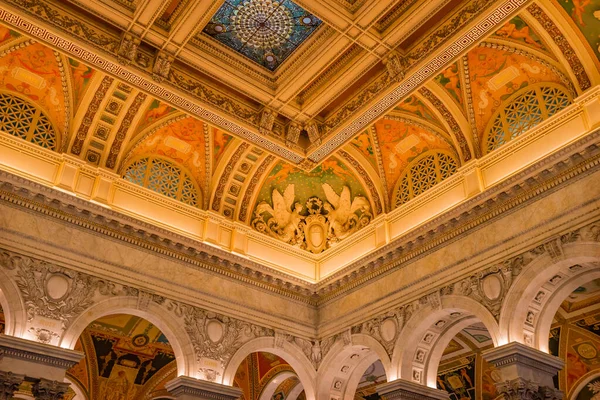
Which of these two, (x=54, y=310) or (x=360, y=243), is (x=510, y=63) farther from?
(x=54, y=310)

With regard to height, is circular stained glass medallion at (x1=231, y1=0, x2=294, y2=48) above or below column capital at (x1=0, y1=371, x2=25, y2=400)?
above

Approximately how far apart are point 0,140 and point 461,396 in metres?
13.0

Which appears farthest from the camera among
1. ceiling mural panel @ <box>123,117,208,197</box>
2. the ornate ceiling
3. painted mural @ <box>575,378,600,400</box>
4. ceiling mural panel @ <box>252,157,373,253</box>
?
ceiling mural panel @ <box>252,157,373,253</box>

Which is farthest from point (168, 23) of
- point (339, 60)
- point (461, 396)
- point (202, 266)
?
point (461, 396)

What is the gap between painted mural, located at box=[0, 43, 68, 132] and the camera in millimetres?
12047

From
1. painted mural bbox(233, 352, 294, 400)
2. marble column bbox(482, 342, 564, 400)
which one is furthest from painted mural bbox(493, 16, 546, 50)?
painted mural bbox(233, 352, 294, 400)

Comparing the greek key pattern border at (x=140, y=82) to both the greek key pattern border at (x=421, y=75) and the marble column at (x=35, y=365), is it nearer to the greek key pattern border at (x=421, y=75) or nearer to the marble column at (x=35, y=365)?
the greek key pattern border at (x=421, y=75)

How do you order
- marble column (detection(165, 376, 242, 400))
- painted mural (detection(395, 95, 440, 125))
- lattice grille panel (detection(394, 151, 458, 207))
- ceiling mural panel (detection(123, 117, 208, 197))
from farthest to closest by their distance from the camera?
ceiling mural panel (detection(123, 117, 208, 197))
lattice grille panel (detection(394, 151, 458, 207))
painted mural (detection(395, 95, 440, 125))
marble column (detection(165, 376, 242, 400))

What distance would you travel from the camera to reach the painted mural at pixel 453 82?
41.0ft

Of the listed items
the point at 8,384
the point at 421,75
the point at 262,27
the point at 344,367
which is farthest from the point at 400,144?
the point at 8,384

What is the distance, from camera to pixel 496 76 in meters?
12.3

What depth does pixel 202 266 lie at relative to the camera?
13164 millimetres

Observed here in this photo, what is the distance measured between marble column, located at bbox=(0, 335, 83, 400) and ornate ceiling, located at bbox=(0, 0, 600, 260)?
405cm

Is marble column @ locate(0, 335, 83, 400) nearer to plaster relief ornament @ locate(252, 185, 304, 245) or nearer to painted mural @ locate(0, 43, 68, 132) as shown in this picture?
painted mural @ locate(0, 43, 68, 132)
